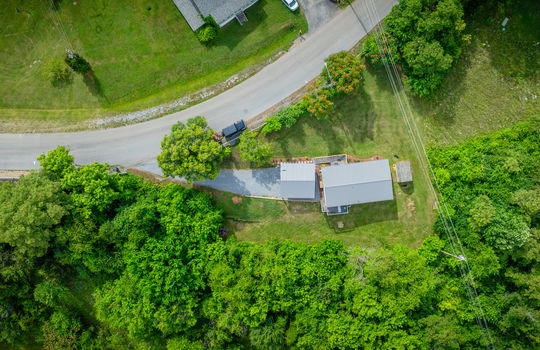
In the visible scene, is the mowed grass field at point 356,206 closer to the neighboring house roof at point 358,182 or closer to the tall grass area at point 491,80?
the neighboring house roof at point 358,182

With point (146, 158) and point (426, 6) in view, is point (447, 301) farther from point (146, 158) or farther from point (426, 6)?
point (146, 158)

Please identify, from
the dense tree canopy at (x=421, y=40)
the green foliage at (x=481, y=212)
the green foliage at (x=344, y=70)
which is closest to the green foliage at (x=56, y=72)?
the green foliage at (x=344, y=70)

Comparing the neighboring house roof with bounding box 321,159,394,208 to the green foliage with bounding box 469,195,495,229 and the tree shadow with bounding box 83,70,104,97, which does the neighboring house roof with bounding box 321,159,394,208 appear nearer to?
the green foliage with bounding box 469,195,495,229

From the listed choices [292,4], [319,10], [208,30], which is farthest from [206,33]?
[319,10]

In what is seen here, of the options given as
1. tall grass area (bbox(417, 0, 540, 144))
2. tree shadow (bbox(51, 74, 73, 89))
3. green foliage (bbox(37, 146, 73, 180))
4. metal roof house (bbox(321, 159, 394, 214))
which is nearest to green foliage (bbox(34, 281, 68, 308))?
green foliage (bbox(37, 146, 73, 180))

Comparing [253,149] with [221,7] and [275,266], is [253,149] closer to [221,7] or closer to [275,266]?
[275,266]

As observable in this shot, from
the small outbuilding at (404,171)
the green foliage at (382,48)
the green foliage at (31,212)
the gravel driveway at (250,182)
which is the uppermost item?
the green foliage at (382,48)
